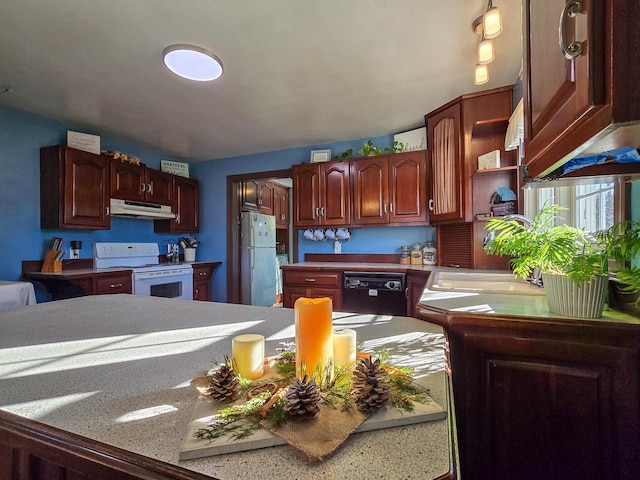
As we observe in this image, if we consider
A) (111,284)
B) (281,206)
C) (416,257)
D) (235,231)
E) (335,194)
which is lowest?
(111,284)

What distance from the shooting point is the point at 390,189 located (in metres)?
3.13

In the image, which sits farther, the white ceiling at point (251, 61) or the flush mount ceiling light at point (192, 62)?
the flush mount ceiling light at point (192, 62)

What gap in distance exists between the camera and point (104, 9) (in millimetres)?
1615

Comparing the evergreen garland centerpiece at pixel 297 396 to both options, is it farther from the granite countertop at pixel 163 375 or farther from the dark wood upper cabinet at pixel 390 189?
the dark wood upper cabinet at pixel 390 189

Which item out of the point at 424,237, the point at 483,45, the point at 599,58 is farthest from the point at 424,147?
the point at 599,58

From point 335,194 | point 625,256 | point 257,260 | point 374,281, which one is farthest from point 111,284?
point 625,256

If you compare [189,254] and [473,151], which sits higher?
[473,151]

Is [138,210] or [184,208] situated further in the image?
[184,208]

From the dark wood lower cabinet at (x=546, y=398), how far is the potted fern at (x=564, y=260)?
0.26ft

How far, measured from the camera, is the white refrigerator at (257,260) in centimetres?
436

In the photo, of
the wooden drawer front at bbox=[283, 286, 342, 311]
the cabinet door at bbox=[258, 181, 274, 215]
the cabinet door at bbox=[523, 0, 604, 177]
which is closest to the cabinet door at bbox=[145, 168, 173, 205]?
the cabinet door at bbox=[258, 181, 274, 215]

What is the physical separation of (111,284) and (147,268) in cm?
38

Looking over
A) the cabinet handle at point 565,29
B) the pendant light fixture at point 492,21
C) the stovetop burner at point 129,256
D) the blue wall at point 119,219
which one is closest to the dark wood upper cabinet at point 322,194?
the blue wall at point 119,219

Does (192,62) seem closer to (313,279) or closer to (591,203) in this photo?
(313,279)
